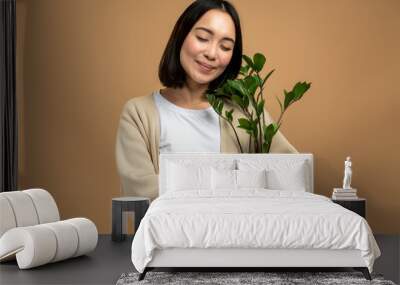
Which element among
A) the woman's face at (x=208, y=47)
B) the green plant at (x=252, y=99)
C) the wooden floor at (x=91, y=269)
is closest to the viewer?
the wooden floor at (x=91, y=269)

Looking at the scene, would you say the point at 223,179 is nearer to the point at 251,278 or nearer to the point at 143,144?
the point at 143,144

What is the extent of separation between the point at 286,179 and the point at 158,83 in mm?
1598

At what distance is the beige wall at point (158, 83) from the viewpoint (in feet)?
21.3

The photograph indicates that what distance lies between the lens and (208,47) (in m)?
6.32

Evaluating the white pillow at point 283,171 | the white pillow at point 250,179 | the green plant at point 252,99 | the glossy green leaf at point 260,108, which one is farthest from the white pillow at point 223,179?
the glossy green leaf at point 260,108

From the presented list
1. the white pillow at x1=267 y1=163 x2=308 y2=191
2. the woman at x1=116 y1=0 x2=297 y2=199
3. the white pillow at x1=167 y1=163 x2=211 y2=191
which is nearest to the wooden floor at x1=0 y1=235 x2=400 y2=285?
the white pillow at x1=167 y1=163 x2=211 y2=191

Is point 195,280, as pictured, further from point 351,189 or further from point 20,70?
point 20,70

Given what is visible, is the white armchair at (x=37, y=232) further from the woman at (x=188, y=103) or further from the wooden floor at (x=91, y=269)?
the woman at (x=188, y=103)

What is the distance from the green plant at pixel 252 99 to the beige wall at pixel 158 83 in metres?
0.31

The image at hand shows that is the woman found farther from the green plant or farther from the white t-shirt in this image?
the green plant

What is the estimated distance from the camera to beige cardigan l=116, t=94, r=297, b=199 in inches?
251

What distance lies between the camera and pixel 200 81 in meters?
6.43

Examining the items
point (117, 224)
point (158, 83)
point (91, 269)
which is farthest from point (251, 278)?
point (158, 83)

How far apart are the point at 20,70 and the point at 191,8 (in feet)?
5.81
